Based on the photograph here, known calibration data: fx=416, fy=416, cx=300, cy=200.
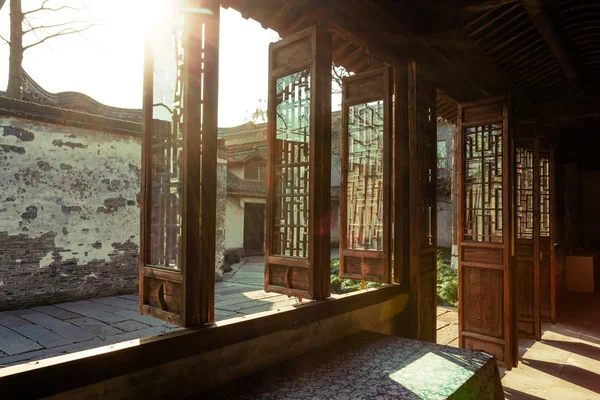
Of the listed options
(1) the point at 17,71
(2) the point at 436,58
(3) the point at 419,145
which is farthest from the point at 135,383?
(1) the point at 17,71

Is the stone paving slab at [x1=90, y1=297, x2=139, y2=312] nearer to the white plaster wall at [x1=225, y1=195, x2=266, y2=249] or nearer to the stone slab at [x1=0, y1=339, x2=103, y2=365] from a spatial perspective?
the stone slab at [x1=0, y1=339, x2=103, y2=365]

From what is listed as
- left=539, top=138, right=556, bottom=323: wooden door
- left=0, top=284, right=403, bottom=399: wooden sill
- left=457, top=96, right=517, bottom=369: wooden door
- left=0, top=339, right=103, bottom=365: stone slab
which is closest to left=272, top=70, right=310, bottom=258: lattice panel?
left=0, top=284, right=403, bottom=399: wooden sill

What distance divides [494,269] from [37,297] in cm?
797

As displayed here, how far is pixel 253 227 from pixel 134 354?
52.5 feet

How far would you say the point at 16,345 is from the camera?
544cm

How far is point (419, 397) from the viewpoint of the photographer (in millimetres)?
1924

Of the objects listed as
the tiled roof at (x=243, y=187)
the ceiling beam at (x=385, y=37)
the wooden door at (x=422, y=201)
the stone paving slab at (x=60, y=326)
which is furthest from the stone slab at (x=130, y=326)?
the tiled roof at (x=243, y=187)

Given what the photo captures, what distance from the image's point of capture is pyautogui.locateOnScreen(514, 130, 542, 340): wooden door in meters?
5.55

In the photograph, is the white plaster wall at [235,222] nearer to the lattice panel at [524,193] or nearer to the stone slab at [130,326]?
the stone slab at [130,326]

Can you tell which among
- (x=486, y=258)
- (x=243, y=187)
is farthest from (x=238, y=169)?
(x=486, y=258)

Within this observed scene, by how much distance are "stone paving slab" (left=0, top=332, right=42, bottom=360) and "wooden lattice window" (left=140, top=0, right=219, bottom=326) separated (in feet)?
13.8

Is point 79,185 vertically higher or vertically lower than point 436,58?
lower

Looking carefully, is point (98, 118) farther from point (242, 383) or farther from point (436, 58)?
point (242, 383)

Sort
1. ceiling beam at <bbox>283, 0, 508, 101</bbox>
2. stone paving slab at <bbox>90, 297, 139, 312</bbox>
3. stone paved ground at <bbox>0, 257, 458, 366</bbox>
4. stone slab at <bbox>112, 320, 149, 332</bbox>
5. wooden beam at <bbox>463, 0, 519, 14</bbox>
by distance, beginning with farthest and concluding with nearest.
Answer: stone paving slab at <bbox>90, 297, 139, 312</bbox> → stone slab at <bbox>112, 320, 149, 332</bbox> → stone paved ground at <bbox>0, 257, 458, 366</bbox> → wooden beam at <bbox>463, 0, 519, 14</bbox> → ceiling beam at <bbox>283, 0, 508, 101</bbox>
